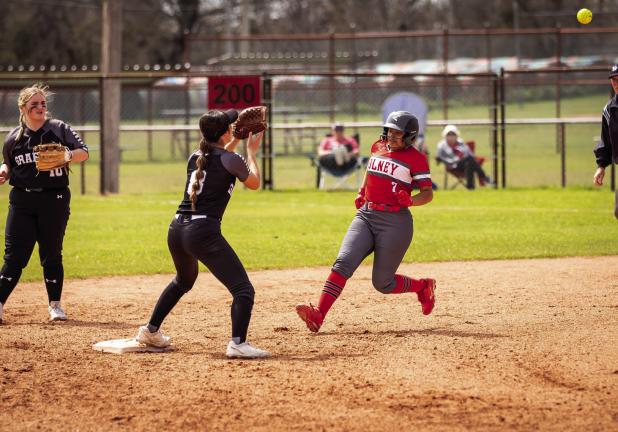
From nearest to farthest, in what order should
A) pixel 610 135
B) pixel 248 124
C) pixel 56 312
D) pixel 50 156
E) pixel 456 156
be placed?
pixel 248 124, pixel 50 156, pixel 56 312, pixel 610 135, pixel 456 156

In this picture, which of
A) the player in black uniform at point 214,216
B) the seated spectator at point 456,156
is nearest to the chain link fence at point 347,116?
the seated spectator at point 456,156

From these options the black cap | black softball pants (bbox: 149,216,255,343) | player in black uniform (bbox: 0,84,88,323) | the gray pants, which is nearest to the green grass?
player in black uniform (bbox: 0,84,88,323)

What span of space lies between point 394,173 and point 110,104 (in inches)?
549

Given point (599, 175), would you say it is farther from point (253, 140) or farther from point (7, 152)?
point (7, 152)

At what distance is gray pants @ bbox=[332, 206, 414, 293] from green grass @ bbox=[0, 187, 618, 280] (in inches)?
158

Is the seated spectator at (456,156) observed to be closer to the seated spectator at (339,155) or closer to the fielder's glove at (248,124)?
the seated spectator at (339,155)

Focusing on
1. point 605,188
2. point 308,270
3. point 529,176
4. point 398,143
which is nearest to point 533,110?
point 529,176

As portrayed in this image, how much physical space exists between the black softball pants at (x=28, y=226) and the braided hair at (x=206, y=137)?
80.6 inches

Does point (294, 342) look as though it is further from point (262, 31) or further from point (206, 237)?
point (262, 31)

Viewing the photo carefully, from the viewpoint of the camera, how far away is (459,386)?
5.88 m

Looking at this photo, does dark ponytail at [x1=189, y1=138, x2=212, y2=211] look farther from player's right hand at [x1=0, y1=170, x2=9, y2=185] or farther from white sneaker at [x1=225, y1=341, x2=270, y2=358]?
player's right hand at [x1=0, y1=170, x2=9, y2=185]

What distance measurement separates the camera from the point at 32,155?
798cm

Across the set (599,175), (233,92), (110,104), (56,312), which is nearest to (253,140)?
(56,312)

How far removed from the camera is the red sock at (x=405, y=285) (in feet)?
25.4
